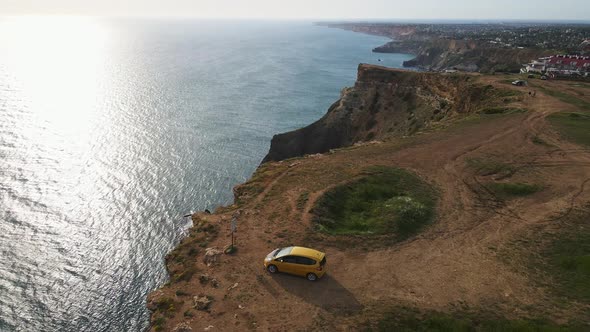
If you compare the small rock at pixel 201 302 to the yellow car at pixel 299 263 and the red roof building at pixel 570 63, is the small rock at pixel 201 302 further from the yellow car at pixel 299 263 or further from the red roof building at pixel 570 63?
the red roof building at pixel 570 63

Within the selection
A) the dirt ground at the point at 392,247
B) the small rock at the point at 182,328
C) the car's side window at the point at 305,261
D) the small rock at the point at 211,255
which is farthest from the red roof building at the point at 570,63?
the small rock at the point at 182,328

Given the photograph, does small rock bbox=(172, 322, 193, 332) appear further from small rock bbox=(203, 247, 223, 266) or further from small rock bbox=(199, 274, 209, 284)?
small rock bbox=(203, 247, 223, 266)

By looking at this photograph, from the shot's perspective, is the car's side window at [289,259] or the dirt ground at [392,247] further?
the car's side window at [289,259]

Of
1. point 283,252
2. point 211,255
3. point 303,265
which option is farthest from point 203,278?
point 303,265

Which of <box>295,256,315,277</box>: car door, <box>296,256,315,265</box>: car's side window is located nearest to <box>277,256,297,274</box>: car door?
<box>295,256,315,277</box>: car door

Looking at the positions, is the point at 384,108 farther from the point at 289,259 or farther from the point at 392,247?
the point at 289,259

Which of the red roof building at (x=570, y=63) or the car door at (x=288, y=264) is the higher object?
the red roof building at (x=570, y=63)
